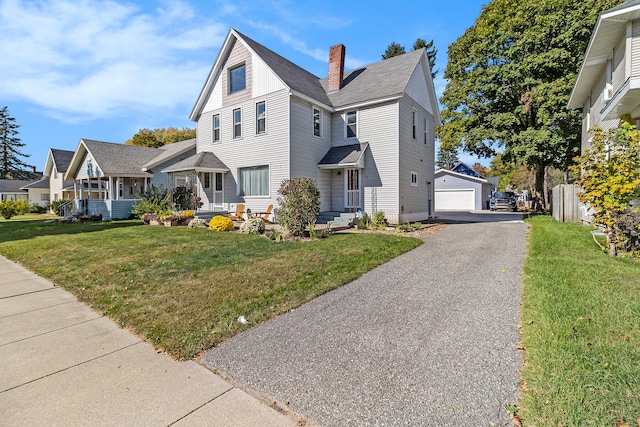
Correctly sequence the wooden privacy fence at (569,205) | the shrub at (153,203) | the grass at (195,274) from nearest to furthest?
1. the grass at (195,274)
2. the wooden privacy fence at (569,205)
3. the shrub at (153,203)

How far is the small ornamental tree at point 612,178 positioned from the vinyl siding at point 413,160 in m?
8.07

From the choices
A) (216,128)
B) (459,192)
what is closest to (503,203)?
(459,192)

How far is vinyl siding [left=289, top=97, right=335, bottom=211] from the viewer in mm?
14758

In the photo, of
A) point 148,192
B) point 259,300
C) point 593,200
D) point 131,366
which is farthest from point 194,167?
point 593,200

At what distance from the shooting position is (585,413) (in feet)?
7.43

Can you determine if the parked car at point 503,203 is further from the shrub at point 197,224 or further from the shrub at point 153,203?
the shrub at point 153,203

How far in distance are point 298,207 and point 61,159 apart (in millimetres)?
33465

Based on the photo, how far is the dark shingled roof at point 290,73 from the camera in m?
15.4

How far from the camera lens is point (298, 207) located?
10477mm

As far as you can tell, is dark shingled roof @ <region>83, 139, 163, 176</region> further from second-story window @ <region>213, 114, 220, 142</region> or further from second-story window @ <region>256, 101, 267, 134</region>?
second-story window @ <region>256, 101, 267, 134</region>

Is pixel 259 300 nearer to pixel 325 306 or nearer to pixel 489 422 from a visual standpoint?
pixel 325 306

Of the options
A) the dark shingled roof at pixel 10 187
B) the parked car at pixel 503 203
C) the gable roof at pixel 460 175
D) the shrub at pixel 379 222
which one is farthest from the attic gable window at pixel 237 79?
the dark shingled roof at pixel 10 187

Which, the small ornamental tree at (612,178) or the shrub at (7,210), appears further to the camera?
the shrub at (7,210)

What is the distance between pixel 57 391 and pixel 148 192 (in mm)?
19391
